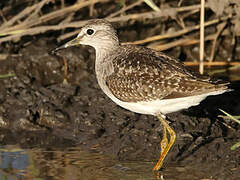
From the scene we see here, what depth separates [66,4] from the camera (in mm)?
11539

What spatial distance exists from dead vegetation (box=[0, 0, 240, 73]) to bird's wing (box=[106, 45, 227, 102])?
2309mm

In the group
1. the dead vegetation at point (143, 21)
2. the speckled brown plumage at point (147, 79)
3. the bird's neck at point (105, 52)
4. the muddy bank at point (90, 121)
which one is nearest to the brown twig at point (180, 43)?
the dead vegetation at point (143, 21)

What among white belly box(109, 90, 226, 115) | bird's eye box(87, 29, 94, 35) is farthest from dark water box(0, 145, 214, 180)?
bird's eye box(87, 29, 94, 35)

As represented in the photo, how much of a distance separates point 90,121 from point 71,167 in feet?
4.56

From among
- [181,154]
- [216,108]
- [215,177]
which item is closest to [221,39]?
[216,108]

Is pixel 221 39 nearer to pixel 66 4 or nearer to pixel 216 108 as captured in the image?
pixel 216 108

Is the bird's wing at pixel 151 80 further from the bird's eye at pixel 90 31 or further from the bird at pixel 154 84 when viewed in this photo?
the bird's eye at pixel 90 31

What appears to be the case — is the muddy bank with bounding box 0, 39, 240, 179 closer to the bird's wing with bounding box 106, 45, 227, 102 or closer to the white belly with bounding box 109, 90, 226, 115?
the white belly with bounding box 109, 90, 226, 115

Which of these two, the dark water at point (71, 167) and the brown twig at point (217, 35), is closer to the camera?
the dark water at point (71, 167)

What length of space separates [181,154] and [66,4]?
18.0 ft

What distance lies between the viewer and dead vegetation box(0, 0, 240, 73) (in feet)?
31.4

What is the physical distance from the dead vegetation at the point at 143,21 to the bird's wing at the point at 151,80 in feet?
7.57

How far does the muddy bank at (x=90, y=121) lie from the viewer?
7.36m

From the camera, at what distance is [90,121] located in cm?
838
